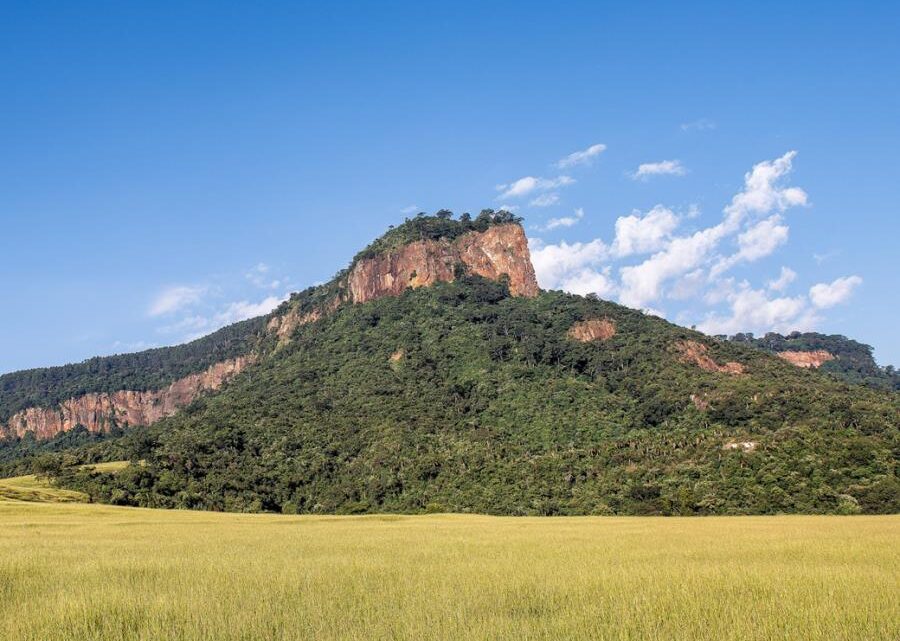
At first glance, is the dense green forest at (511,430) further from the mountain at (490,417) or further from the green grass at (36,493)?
the green grass at (36,493)

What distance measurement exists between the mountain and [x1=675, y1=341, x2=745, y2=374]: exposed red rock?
318 millimetres

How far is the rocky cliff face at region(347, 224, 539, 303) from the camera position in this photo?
15875cm

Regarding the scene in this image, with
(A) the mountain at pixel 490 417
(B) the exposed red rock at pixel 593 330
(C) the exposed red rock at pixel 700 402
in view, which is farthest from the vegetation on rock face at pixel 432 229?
(C) the exposed red rock at pixel 700 402

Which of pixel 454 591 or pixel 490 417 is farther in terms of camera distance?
pixel 490 417

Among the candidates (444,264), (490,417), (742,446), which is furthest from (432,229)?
(742,446)

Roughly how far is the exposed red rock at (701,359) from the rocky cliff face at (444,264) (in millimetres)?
46695

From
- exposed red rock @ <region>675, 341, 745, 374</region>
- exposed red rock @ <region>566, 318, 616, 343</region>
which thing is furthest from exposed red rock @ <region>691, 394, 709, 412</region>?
exposed red rock @ <region>566, 318, 616, 343</region>

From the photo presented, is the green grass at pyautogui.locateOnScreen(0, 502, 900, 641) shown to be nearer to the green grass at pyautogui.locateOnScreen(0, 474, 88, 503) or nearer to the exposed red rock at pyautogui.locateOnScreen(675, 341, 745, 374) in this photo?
the green grass at pyautogui.locateOnScreen(0, 474, 88, 503)

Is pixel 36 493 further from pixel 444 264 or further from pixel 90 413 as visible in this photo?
pixel 90 413

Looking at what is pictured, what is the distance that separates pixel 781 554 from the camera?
63.8 ft

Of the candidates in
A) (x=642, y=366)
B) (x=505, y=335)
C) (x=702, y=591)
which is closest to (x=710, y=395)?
(x=642, y=366)

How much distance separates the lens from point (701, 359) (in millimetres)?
115000

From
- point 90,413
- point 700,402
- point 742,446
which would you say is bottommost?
point 742,446

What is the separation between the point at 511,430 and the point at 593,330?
131ft
